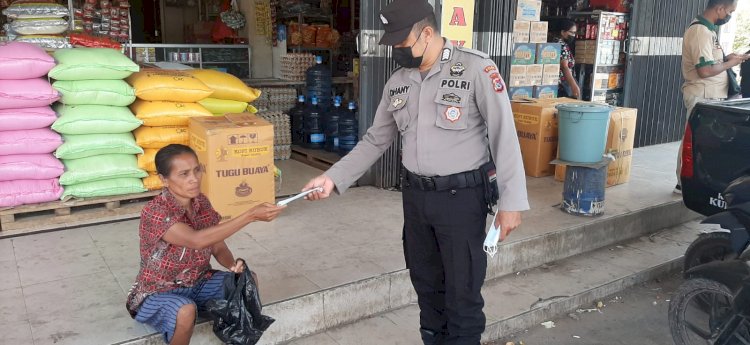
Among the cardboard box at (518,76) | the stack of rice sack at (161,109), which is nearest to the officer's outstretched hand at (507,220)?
the stack of rice sack at (161,109)

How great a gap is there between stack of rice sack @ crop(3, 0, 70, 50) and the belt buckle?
158 inches

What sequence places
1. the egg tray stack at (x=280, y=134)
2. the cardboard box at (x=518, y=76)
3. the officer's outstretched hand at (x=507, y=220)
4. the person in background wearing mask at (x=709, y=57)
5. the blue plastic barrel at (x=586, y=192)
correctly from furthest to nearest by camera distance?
1. the egg tray stack at (x=280, y=134)
2. the cardboard box at (x=518, y=76)
3. the person in background wearing mask at (x=709, y=57)
4. the blue plastic barrel at (x=586, y=192)
5. the officer's outstretched hand at (x=507, y=220)

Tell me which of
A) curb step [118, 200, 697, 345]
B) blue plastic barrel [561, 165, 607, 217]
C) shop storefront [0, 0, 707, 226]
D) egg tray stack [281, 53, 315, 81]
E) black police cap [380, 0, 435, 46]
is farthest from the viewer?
egg tray stack [281, 53, 315, 81]

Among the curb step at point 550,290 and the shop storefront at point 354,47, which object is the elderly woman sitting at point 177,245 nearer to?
the curb step at point 550,290

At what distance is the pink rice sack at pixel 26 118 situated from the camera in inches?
151

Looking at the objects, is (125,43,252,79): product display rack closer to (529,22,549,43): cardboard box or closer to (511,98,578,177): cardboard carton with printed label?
(529,22,549,43): cardboard box

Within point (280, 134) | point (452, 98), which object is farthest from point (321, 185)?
point (280, 134)

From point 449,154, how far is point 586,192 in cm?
257

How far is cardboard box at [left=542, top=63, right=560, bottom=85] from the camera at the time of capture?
6.59 metres

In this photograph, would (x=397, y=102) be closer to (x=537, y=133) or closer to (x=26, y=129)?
(x=26, y=129)

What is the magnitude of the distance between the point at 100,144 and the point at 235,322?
86.6 inches

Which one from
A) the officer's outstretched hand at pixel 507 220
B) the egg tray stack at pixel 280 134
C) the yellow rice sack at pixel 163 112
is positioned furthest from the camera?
Answer: the egg tray stack at pixel 280 134

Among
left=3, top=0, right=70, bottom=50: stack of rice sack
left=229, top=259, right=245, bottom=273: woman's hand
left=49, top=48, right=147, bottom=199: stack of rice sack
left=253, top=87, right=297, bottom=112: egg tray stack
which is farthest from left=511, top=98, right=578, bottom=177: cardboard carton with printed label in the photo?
left=3, top=0, right=70, bottom=50: stack of rice sack

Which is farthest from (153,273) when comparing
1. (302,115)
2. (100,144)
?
(302,115)
